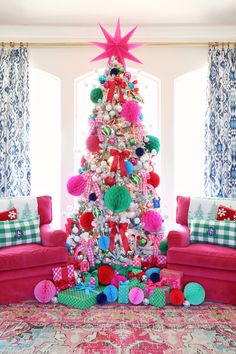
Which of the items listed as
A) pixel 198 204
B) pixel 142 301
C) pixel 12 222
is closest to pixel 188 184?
pixel 198 204

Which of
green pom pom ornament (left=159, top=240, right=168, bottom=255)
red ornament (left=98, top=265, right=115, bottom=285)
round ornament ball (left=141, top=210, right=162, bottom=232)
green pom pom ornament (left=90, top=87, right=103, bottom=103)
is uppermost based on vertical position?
green pom pom ornament (left=90, top=87, right=103, bottom=103)

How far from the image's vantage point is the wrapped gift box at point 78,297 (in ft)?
11.3

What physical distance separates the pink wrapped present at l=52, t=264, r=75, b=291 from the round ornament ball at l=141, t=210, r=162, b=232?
965mm

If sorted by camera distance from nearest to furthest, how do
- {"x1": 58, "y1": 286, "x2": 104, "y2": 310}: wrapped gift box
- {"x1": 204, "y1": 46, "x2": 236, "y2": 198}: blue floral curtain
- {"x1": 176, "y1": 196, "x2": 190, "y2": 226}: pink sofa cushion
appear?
{"x1": 58, "y1": 286, "x2": 104, "y2": 310}: wrapped gift box
{"x1": 176, "y1": 196, "x2": 190, "y2": 226}: pink sofa cushion
{"x1": 204, "y1": 46, "x2": 236, "y2": 198}: blue floral curtain

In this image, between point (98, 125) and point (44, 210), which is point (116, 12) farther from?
point (44, 210)

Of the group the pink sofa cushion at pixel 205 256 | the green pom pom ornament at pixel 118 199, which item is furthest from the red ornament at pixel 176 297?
the green pom pom ornament at pixel 118 199

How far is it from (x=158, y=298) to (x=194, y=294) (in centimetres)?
36

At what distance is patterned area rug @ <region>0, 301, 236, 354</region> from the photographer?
2.73 metres

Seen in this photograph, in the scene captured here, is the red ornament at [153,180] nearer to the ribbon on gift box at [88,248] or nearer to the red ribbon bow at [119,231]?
the red ribbon bow at [119,231]

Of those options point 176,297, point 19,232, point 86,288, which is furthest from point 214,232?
point 19,232

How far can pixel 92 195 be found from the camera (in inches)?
156

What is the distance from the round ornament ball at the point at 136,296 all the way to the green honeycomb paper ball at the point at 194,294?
454 mm

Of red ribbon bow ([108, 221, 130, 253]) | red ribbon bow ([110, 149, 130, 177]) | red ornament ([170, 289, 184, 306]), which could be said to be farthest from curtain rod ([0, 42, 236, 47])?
red ornament ([170, 289, 184, 306])

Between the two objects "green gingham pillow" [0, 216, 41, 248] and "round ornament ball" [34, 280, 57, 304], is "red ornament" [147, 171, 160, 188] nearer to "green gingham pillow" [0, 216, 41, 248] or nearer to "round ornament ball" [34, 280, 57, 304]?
"green gingham pillow" [0, 216, 41, 248]
